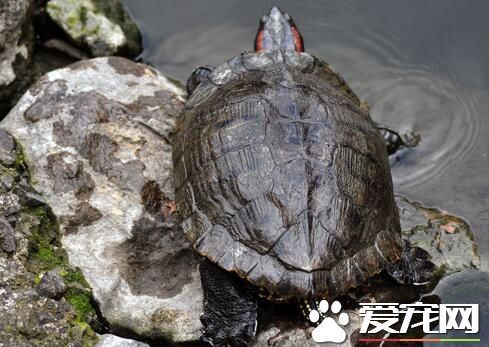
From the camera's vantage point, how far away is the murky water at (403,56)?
5.64 meters

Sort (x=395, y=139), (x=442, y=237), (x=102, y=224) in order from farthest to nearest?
(x=395, y=139), (x=442, y=237), (x=102, y=224)

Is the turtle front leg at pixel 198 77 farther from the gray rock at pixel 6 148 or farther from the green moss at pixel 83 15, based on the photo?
the gray rock at pixel 6 148

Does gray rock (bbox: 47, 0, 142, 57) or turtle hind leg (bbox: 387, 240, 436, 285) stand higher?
gray rock (bbox: 47, 0, 142, 57)

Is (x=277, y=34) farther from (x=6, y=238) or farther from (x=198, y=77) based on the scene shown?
(x=6, y=238)

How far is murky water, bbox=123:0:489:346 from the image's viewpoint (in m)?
5.64

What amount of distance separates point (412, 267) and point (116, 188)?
195 centimetres

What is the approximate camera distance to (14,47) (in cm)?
560

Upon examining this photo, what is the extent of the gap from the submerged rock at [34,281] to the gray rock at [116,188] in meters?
0.11

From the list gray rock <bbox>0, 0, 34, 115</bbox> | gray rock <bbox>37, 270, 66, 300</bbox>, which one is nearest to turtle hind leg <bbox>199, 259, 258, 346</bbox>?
gray rock <bbox>37, 270, 66, 300</bbox>

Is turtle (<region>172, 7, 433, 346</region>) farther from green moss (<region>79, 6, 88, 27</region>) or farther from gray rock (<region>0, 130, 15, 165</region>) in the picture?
green moss (<region>79, 6, 88, 27</region>)

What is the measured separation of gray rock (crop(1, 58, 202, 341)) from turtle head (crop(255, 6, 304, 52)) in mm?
1063

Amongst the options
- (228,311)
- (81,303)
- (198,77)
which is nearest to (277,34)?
(198,77)

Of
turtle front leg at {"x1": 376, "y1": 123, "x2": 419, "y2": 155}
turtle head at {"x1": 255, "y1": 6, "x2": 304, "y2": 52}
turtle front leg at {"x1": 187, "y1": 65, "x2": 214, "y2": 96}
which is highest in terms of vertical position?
turtle head at {"x1": 255, "y1": 6, "x2": 304, "y2": 52}

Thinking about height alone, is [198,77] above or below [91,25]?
below
